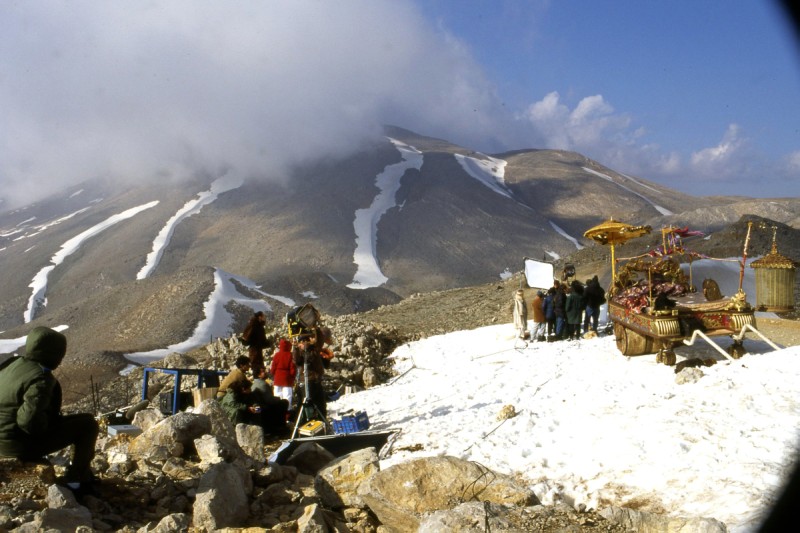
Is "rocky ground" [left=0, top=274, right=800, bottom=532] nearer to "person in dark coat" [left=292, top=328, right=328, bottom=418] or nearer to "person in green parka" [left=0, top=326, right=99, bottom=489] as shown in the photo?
"person in green parka" [left=0, top=326, right=99, bottom=489]

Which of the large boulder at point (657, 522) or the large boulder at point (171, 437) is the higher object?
the large boulder at point (171, 437)

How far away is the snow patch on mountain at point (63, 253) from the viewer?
6225 cm

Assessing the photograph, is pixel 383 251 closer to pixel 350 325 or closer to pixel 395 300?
pixel 395 300

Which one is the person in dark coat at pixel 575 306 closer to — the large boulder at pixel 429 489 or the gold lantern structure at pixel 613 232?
the gold lantern structure at pixel 613 232

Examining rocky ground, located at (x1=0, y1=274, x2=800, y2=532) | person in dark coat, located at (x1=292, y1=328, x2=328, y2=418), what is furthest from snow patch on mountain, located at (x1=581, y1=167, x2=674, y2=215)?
person in dark coat, located at (x1=292, y1=328, x2=328, y2=418)

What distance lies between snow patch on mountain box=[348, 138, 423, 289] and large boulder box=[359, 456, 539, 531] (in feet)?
168

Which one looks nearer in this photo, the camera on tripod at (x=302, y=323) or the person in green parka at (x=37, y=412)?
the person in green parka at (x=37, y=412)

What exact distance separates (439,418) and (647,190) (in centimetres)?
10484

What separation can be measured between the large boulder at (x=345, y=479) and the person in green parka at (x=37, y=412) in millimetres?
2279

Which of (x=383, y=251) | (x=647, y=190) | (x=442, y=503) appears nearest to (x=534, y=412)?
(x=442, y=503)

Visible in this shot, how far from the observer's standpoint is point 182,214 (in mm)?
83938

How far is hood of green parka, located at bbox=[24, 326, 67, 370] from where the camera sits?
5293mm

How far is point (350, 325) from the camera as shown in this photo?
750 inches

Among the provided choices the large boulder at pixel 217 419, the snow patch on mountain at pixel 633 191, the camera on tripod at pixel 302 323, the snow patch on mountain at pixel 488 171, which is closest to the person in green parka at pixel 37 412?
the large boulder at pixel 217 419
